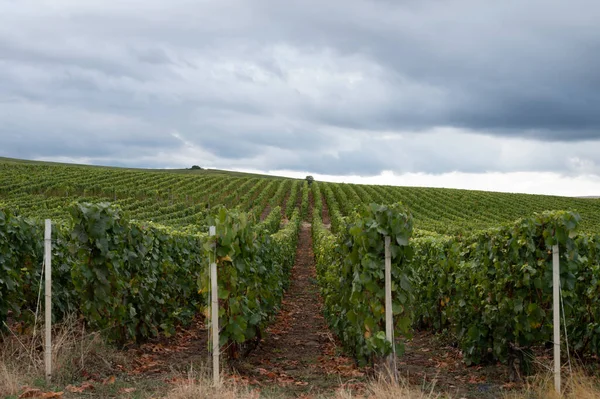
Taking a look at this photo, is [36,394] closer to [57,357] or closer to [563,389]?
[57,357]

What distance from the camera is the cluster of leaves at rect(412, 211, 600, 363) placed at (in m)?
7.13

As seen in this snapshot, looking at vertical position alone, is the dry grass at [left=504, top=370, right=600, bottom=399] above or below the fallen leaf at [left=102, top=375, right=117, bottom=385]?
above

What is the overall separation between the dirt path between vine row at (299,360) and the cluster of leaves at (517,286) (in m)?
2.02

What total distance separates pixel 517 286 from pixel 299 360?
377 cm

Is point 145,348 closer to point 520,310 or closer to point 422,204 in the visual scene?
point 520,310

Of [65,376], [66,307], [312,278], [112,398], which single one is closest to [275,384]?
[112,398]

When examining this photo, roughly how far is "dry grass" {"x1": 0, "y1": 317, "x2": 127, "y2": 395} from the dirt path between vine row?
80.4 inches

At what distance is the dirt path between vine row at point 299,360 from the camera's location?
24.2ft

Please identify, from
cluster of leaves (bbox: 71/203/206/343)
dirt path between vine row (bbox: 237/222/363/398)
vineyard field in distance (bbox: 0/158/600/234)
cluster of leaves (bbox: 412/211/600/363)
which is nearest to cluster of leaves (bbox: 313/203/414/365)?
dirt path between vine row (bbox: 237/222/363/398)

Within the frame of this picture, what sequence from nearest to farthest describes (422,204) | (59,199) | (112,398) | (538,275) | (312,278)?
(112,398) → (538,275) → (312,278) → (59,199) → (422,204)

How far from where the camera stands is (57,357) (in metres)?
7.51

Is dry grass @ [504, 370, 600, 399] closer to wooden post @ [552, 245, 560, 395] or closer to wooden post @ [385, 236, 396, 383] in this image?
wooden post @ [552, 245, 560, 395]

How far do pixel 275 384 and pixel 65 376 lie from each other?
2812 millimetres

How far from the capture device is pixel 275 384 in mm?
7488
